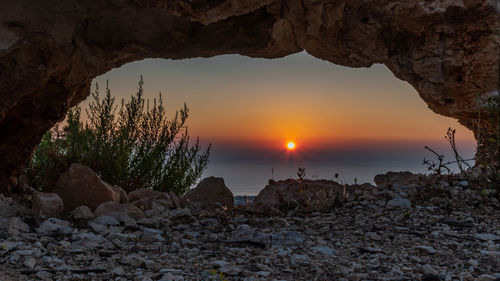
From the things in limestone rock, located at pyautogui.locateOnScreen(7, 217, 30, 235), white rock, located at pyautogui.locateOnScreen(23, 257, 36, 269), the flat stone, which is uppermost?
the flat stone

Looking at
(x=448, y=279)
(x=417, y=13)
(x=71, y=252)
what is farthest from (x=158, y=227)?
(x=417, y=13)

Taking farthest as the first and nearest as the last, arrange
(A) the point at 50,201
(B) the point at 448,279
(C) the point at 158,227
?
(A) the point at 50,201 < (C) the point at 158,227 < (B) the point at 448,279

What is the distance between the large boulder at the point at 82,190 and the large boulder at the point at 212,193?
135 cm

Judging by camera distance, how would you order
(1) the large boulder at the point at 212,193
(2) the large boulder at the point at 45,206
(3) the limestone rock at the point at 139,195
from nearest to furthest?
(2) the large boulder at the point at 45,206 → (3) the limestone rock at the point at 139,195 → (1) the large boulder at the point at 212,193

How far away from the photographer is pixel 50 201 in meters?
4.67

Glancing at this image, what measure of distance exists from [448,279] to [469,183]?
3154 millimetres

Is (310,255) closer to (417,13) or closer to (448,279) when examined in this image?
(448,279)

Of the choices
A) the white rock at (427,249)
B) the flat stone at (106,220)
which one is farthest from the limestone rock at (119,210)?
the white rock at (427,249)

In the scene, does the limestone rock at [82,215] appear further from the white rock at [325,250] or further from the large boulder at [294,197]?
the white rock at [325,250]

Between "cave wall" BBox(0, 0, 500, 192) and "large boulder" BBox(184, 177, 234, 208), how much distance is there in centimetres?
195

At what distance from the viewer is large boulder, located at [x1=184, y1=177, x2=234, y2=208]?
21.2ft

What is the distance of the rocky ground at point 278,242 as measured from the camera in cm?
283

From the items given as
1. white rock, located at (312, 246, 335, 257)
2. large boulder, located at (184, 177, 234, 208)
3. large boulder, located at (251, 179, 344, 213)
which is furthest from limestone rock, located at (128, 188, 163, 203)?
white rock, located at (312, 246, 335, 257)

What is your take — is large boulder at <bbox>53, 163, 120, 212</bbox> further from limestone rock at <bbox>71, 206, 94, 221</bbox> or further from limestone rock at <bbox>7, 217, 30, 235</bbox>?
limestone rock at <bbox>7, 217, 30, 235</bbox>
